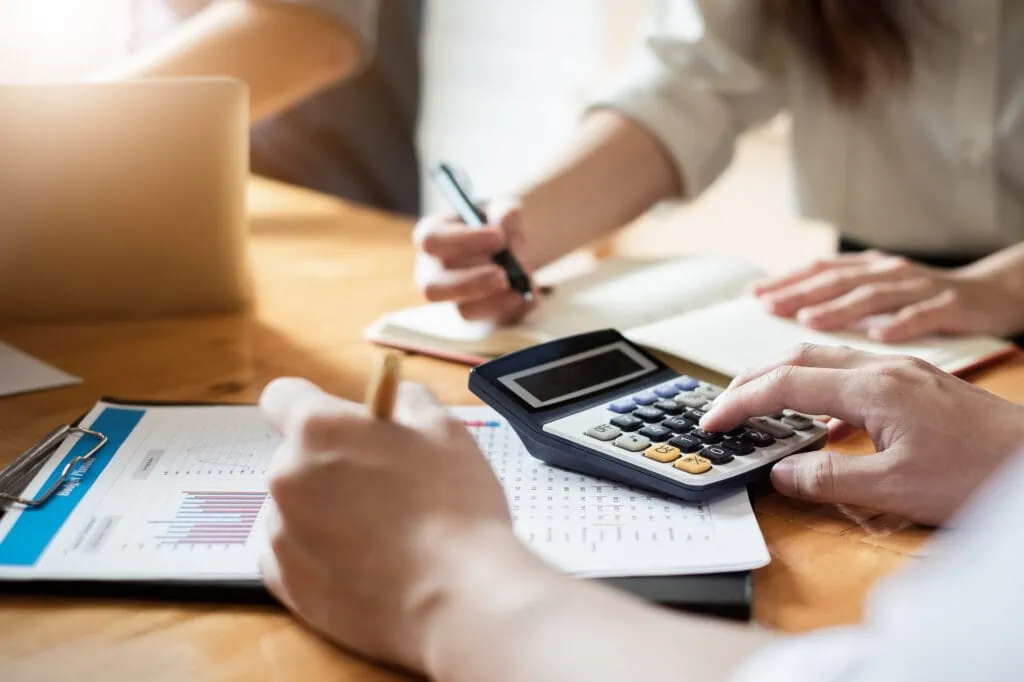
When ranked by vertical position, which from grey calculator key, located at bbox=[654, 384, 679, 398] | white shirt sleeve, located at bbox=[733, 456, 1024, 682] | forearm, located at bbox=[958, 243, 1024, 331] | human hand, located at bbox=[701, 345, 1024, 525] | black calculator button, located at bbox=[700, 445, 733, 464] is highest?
white shirt sleeve, located at bbox=[733, 456, 1024, 682]

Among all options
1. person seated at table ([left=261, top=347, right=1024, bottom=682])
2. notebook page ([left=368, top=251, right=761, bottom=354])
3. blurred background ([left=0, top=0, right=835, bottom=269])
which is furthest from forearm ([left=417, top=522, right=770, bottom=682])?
blurred background ([left=0, top=0, right=835, bottom=269])

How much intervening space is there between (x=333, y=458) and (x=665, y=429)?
0.71 feet

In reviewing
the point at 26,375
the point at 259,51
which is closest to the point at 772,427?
the point at 26,375

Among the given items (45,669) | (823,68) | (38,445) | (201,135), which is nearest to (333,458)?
(45,669)

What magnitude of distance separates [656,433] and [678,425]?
0.02 m

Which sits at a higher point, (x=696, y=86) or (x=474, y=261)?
(x=696, y=86)

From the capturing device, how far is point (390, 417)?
1.47 ft

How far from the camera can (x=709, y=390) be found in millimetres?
646

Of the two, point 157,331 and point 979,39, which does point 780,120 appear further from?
point 157,331

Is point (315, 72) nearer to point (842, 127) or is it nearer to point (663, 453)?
point (842, 127)

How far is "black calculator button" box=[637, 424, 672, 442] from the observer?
58 centimetres

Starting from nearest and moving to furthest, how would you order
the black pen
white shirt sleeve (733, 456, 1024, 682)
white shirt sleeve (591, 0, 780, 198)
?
white shirt sleeve (733, 456, 1024, 682)
the black pen
white shirt sleeve (591, 0, 780, 198)

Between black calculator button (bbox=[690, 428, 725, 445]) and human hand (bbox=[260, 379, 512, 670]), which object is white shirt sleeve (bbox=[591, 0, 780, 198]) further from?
human hand (bbox=[260, 379, 512, 670])

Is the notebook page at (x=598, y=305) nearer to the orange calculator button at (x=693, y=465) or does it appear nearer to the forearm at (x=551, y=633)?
the orange calculator button at (x=693, y=465)
